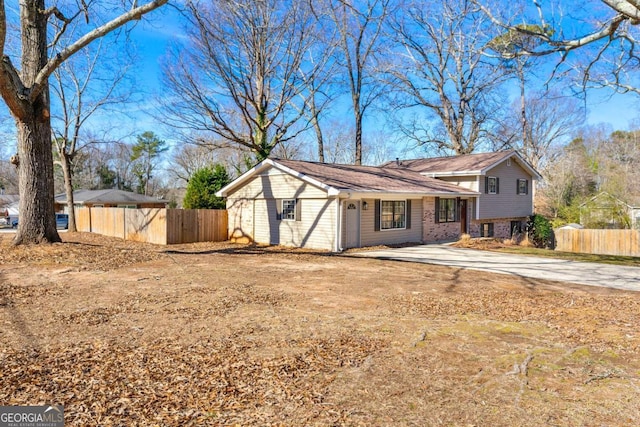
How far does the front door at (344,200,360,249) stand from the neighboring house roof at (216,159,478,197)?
73 cm

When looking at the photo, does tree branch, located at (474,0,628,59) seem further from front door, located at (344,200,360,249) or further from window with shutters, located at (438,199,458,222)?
window with shutters, located at (438,199,458,222)

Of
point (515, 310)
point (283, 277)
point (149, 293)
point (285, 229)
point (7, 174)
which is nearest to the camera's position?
point (515, 310)

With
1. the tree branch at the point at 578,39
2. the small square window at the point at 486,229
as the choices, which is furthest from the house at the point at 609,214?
the tree branch at the point at 578,39

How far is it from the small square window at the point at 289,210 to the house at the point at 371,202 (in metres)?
0.04

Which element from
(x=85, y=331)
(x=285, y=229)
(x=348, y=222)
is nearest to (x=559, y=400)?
(x=85, y=331)

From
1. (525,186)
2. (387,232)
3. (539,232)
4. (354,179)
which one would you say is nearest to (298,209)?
(354,179)

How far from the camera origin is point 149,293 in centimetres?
739

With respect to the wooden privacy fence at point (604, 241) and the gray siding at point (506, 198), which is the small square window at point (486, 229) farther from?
the wooden privacy fence at point (604, 241)

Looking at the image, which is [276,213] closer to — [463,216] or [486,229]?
[463,216]

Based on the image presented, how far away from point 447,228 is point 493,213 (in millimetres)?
3906

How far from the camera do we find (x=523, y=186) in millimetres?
24812

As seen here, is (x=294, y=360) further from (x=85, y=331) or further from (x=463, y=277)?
(x=463, y=277)

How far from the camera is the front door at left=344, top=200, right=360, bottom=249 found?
15531 millimetres

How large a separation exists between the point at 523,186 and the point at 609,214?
6.81m
